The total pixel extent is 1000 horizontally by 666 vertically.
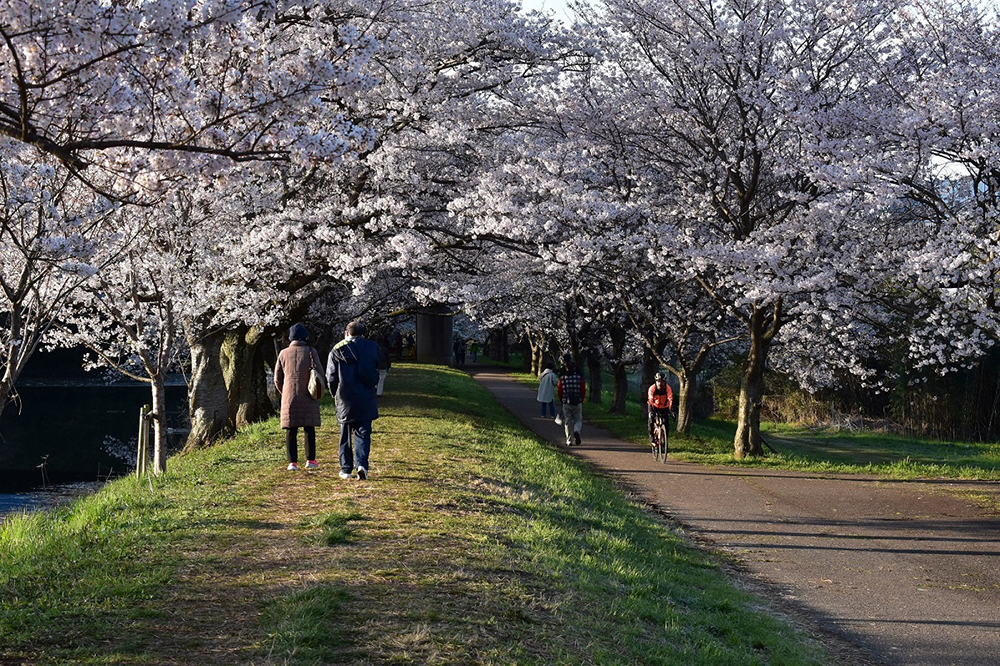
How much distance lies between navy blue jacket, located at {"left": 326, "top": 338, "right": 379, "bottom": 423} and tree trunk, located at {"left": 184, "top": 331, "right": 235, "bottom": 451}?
9212mm

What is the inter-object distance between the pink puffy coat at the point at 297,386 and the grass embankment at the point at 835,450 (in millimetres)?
10235

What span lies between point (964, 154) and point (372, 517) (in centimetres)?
1027

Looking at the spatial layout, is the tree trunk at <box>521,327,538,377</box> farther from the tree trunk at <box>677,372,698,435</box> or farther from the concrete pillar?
the tree trunk at <box>677,372,698,435</box>

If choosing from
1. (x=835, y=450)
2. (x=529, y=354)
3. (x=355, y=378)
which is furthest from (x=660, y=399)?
(x=529, y=354)

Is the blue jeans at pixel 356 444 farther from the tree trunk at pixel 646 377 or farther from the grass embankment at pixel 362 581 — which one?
the tree trunk at pixel 646 377

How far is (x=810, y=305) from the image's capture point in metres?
18.8

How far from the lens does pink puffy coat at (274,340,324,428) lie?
456 inches

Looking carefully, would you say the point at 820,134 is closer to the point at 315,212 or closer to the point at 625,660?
the point at 315,212

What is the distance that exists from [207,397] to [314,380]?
908 cm

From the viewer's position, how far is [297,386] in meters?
11.6

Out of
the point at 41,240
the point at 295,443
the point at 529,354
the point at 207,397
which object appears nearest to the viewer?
the point at 41,240

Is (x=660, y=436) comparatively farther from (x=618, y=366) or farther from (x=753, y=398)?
(x=618, y=366)

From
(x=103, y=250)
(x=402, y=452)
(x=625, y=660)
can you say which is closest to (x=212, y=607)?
(x=625, y=660)

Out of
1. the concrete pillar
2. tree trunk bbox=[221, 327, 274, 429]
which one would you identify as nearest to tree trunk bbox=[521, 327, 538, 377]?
the concrete pillar
